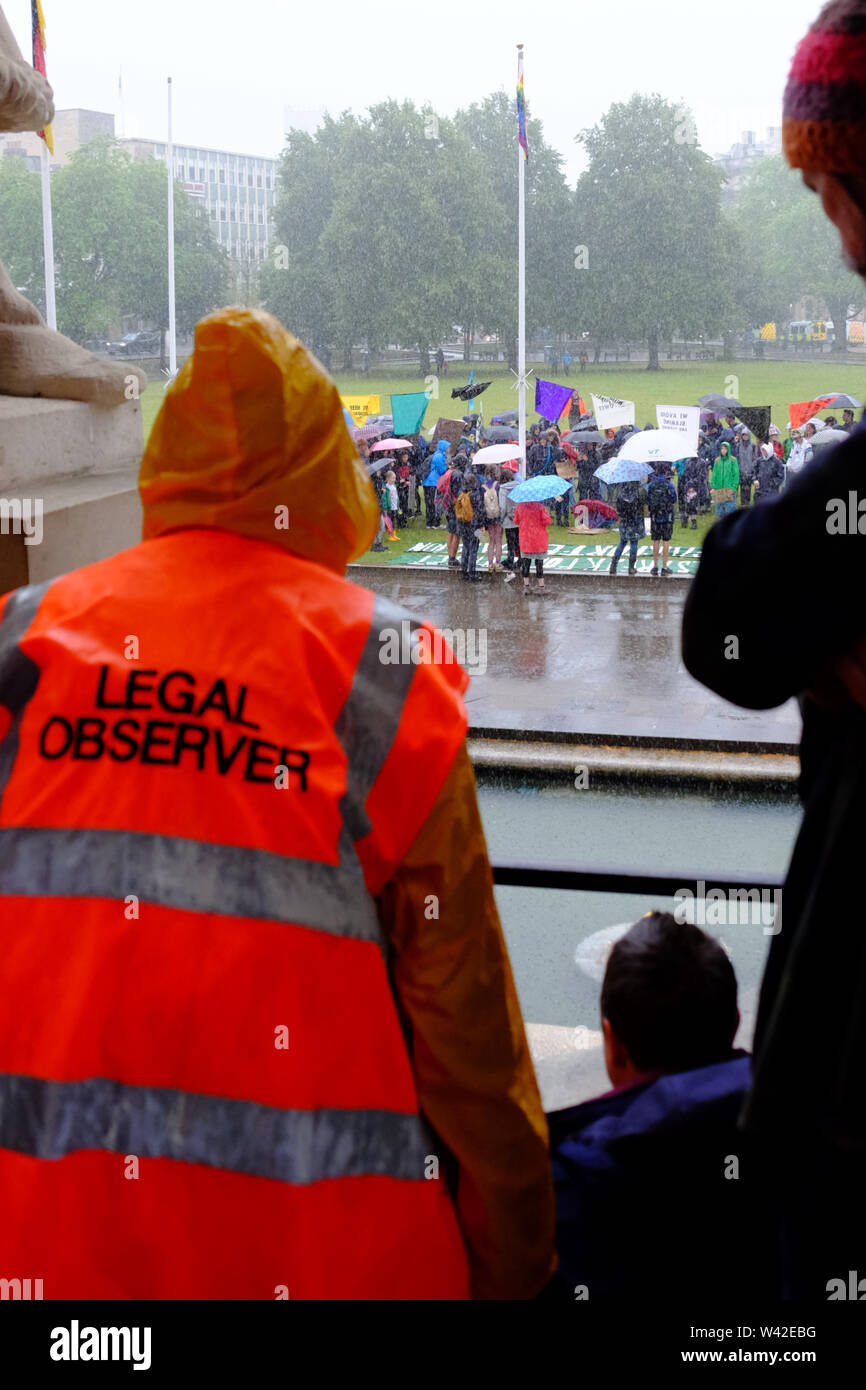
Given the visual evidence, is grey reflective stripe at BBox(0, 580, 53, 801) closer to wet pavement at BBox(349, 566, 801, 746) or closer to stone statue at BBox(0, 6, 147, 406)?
stone statue at BBox(0, 6, 147, 406)

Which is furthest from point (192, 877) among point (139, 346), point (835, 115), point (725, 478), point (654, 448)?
point (139, 346)

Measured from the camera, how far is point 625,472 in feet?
65.4

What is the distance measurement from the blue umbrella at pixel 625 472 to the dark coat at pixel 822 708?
1878cm

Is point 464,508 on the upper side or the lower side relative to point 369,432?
lower

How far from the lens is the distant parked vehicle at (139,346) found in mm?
49750

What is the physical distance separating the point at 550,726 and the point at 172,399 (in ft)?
29.7

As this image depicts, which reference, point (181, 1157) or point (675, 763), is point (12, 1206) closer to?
point (181, 1157)

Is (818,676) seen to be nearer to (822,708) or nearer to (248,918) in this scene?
(822,708)

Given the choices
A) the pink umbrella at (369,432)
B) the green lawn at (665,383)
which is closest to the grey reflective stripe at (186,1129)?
the pink umbrella at (369,432)

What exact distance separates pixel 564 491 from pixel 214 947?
1748cm

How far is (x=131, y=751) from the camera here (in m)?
1.51

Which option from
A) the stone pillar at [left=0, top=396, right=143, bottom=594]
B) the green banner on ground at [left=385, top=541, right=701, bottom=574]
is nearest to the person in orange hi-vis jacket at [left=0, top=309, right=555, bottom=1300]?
the stone pillar at [left=0, top=396, right=143, bottom=594]
